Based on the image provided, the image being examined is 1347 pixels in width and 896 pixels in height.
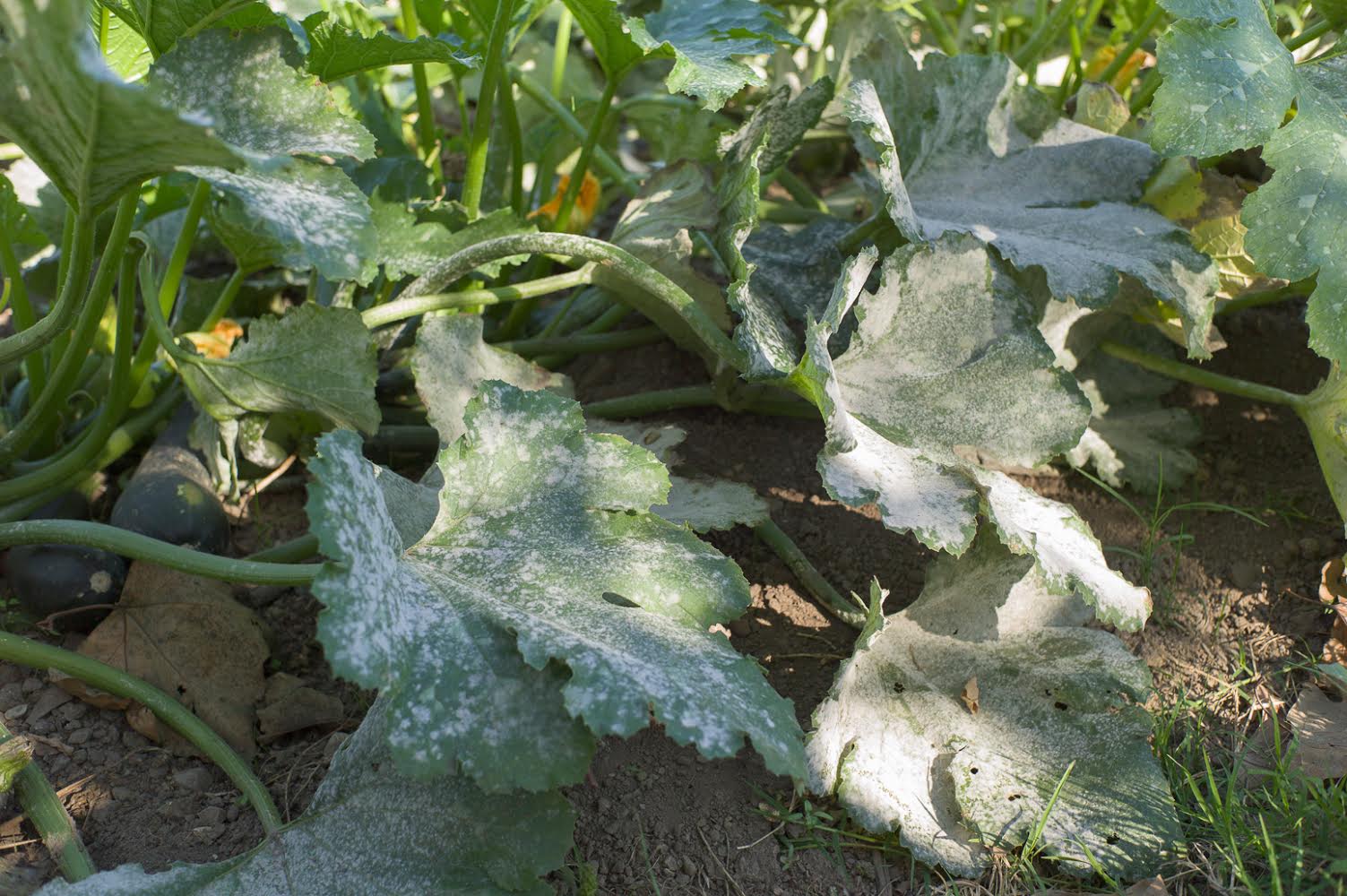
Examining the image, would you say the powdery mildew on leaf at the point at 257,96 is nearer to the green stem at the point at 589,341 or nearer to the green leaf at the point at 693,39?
the green leaf at the point at 693,39

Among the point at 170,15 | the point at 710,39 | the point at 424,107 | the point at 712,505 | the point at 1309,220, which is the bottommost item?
the point at 712,505

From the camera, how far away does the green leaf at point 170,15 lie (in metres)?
1.55

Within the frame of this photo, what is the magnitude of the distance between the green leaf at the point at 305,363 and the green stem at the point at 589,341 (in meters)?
0.45

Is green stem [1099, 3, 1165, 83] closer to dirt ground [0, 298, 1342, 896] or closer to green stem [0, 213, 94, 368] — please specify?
dirt ground [0, 298, 1342, 896]

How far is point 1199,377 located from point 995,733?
881 millimetres

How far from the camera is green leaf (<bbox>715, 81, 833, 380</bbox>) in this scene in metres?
1.69

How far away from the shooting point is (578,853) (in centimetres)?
150

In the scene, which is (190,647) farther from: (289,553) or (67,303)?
(67,303)

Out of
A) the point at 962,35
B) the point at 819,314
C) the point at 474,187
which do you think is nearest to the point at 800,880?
the point at 819,314

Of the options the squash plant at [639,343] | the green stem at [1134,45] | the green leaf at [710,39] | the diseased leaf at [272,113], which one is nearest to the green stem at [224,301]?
the squash plant at [639,343]

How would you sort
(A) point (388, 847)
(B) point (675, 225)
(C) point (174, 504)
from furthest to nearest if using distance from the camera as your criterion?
(B) point (675, 225), (C) point (174, 504), (A) point (388, 847)

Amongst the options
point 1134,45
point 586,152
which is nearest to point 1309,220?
point 1134,45

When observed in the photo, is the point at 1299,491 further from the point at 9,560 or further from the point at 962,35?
the point at 9,560

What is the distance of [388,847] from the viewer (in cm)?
142
